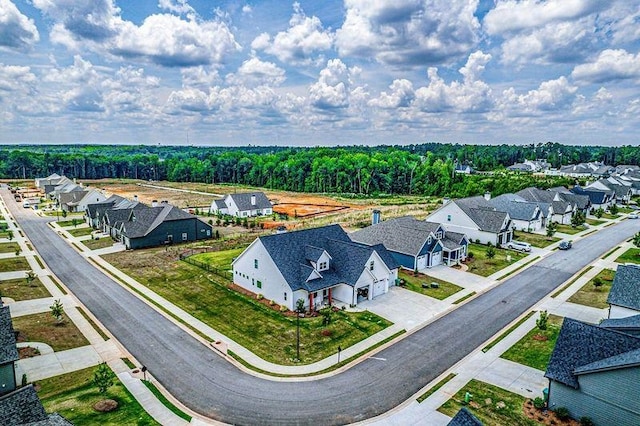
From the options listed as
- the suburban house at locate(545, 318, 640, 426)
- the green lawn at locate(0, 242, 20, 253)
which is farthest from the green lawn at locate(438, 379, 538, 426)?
the green lawn at locate(0, 242, 20, 253)

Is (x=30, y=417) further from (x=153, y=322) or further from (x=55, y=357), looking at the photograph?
(x=153, y=322)

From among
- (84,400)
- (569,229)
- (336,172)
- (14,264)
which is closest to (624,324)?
(84,400)

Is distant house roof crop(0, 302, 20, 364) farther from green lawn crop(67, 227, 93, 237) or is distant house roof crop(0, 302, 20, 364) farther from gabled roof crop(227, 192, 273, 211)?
gabled roof crop(227, 192, 273, 211)

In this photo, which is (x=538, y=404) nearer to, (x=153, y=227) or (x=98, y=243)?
Result: (x=153, y=227)

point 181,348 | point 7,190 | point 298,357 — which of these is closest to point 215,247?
point 181,348

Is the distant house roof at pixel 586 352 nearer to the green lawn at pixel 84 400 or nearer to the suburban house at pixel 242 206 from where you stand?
the green lawn at pixel 84 400

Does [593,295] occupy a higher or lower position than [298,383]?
higher
